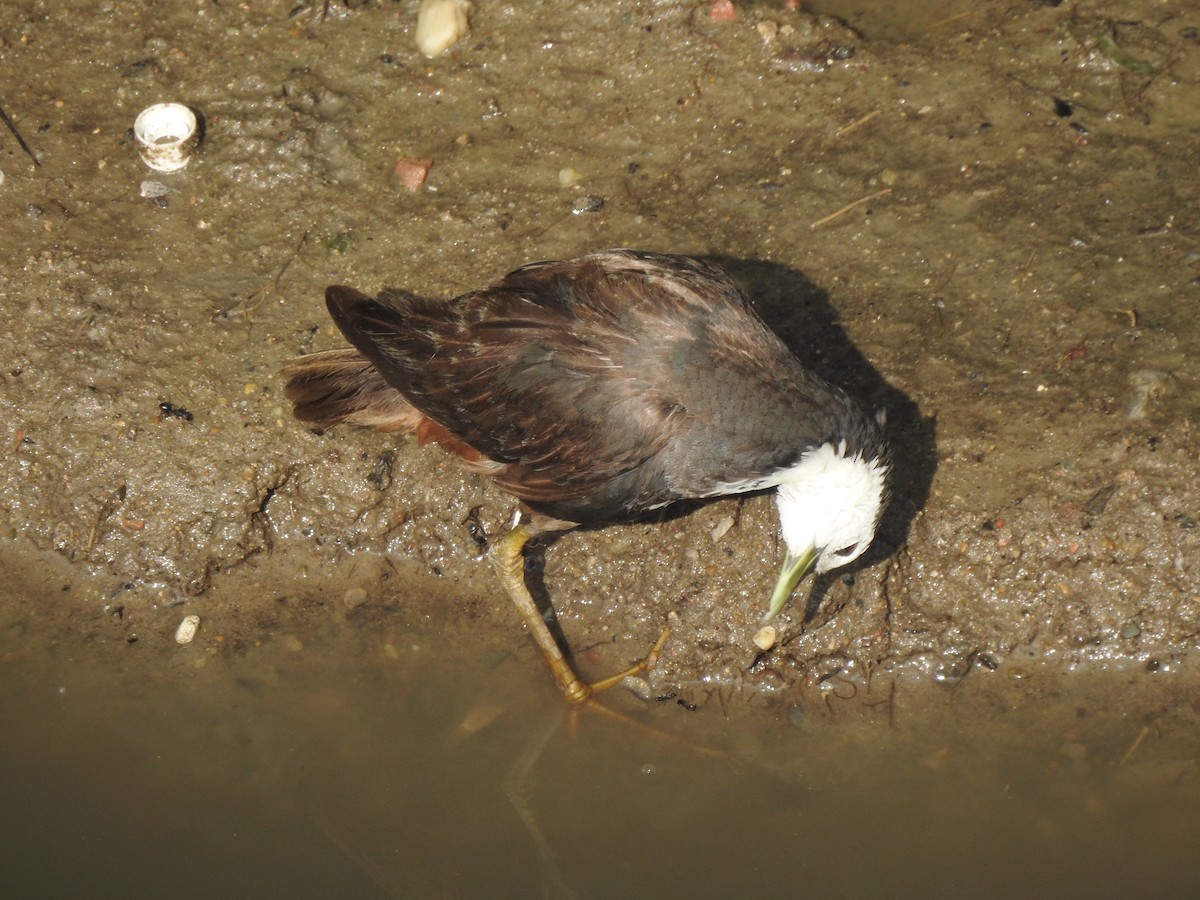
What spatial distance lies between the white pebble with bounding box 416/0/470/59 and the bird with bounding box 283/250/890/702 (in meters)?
2.19

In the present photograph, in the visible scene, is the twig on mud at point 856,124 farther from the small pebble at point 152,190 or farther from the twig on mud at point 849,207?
the small pebble at point 152,190

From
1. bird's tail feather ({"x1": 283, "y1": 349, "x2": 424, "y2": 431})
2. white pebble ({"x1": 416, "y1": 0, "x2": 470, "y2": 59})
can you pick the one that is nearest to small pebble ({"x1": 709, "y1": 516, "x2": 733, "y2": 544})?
bird's tail feather ({"x1": 283, "y1": 349, "x2": 424, "y2": 431})

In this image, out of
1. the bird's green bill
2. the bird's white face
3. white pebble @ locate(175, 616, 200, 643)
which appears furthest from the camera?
white pebble @ locate(175, 616, 200, 643)

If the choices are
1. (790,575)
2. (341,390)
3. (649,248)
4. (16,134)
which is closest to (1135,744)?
(790,575)

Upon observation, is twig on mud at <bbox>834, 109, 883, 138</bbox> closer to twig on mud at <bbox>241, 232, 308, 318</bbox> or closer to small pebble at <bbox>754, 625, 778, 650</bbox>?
small pebble at <bbox>754, 625, 778, 650</bbox>

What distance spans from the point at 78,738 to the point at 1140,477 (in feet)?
16.8

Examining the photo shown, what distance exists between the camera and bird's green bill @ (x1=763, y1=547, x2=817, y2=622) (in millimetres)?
4465

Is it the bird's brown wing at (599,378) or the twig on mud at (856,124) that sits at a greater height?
the twig on mud at (856,124)

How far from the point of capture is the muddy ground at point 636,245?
496 centimetres

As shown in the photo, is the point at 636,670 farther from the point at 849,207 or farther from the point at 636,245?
the point at 849,207

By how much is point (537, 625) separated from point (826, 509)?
1498 millimetres

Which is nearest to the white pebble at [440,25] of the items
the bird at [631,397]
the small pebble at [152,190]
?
the small pebble at [152,190]

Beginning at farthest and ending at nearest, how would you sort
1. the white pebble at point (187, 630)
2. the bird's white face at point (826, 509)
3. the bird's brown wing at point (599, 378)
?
the white pebble at point (187, 630) < the bird's white face at point (826, 509) < the bird's brown wing at point (599, 378)

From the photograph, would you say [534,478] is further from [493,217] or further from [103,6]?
[103,6]
